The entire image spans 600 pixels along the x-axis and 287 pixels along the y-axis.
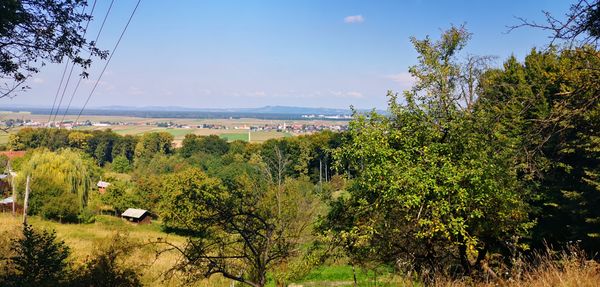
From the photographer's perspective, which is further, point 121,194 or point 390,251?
point 121,194

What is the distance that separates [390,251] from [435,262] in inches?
36.8

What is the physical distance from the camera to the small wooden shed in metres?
45.9

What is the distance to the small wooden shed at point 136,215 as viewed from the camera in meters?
45.9

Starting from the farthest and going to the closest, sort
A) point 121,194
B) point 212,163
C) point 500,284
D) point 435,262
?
1. point 212,163
2. point 121,194
3. point 435,262
4. point 500,284

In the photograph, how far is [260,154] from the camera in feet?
246

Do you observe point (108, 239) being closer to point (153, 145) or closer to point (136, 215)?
point (136, 215)

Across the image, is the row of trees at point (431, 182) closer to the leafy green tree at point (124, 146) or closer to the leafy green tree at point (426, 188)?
the leafy green tree at point (426, 188)

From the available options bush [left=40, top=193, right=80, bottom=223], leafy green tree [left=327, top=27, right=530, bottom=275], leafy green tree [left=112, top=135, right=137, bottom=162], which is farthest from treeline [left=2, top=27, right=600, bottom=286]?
leafy green tree [left=112, top=135, right=137, bottom=162]

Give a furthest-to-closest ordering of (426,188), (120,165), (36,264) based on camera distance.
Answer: (120,165) → (36,264) → (426,188)

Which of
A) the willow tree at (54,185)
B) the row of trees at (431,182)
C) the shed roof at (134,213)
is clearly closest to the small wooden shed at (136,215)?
the shed roof at (134,213)

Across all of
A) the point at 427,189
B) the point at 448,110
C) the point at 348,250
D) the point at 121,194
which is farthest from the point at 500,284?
the point at 121,194

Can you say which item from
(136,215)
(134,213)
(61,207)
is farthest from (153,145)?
(61,207)

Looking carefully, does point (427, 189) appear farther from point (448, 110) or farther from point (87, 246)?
point (87, 246)

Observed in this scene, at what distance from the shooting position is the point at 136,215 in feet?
151
